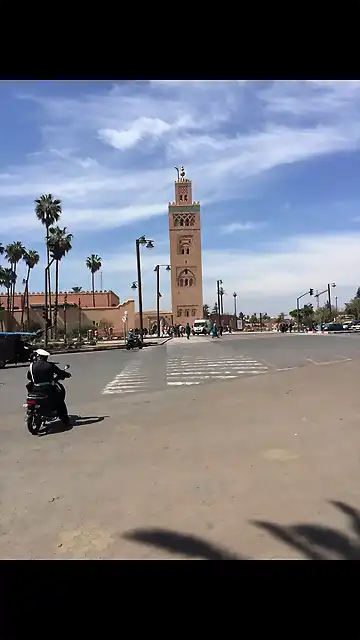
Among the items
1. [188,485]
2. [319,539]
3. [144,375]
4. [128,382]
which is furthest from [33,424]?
[144,375]

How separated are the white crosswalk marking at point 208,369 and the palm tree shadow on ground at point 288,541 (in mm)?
10125

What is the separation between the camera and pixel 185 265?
104 m

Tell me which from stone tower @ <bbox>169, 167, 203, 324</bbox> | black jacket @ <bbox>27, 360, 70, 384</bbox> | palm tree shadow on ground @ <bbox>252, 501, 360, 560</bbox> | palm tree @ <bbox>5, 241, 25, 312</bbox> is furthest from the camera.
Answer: stone tower @ <bbox>169, 167, 203, 324</bbox>

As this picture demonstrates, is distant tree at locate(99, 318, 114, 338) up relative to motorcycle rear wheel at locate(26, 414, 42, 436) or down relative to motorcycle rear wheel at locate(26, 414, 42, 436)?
up

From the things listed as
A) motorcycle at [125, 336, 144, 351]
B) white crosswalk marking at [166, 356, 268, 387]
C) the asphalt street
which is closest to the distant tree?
motorcycle at [125, 336, 144, 351]

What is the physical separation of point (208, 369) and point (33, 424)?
10622 mm

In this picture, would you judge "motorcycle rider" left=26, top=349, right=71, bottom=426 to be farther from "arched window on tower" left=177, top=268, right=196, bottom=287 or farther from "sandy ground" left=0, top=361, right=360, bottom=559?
"arched window on tower" left=177, top=268, right=196, bottom=287

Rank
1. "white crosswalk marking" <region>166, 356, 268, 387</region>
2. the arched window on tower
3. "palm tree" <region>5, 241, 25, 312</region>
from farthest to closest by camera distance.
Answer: the arched window on tower < "palm tree" <region>5, 241, 25, 312</region> < "white crosswalk marking" <region>166, 356, 268, 387</region>

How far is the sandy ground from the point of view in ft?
15.6

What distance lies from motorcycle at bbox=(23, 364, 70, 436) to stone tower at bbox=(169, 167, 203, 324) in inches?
3623

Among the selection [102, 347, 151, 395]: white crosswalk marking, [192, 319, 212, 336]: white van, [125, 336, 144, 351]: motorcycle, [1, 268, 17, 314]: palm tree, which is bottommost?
[102, 347, 151, 395]: white crosswalk marking

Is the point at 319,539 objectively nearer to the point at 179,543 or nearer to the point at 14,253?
the point at 179,543
